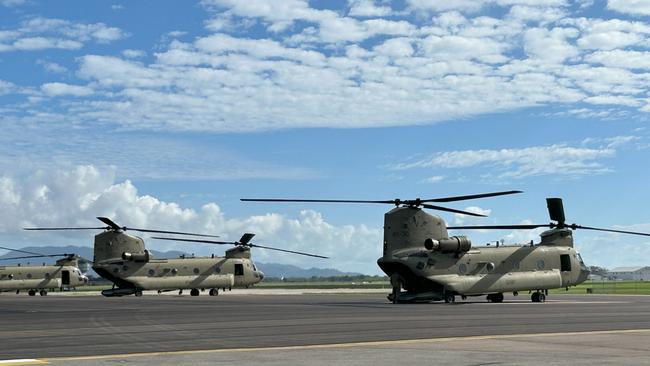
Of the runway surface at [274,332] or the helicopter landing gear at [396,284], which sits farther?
the helicopter landing gear at [396,284]

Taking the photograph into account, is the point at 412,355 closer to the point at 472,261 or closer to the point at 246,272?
the point at 472,261

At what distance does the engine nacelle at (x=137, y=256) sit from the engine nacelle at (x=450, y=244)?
33317mm

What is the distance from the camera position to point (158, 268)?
72.0m

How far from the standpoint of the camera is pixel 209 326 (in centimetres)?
2469

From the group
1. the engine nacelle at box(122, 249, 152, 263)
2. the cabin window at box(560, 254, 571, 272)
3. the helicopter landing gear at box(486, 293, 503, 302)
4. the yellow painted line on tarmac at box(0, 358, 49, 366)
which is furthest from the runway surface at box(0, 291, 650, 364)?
the engine nacelle at box(122, 249, 152, 263)

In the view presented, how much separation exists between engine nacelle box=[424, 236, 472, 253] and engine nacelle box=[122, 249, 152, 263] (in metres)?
33.3

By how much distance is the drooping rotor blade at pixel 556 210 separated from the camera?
49.1 metres

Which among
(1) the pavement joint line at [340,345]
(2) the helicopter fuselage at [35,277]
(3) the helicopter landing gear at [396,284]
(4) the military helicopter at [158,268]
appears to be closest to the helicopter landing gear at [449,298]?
(3) the helicopter landing gear at [396,284]

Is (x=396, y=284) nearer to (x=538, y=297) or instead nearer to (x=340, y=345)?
(x=538, y=297)

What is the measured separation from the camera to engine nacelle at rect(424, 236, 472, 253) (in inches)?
1744

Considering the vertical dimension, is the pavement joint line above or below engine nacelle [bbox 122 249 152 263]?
below

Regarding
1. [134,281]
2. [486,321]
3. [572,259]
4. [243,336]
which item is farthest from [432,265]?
[134,281]

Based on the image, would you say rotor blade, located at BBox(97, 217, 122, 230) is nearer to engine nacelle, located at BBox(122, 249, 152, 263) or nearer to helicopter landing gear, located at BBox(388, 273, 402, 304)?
engine nacelle, located at BBox(122, 249, 152, 263)

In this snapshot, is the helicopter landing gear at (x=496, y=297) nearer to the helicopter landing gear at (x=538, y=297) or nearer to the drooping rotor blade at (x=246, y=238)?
the helicopter landing gear at (x=538, y=297)
